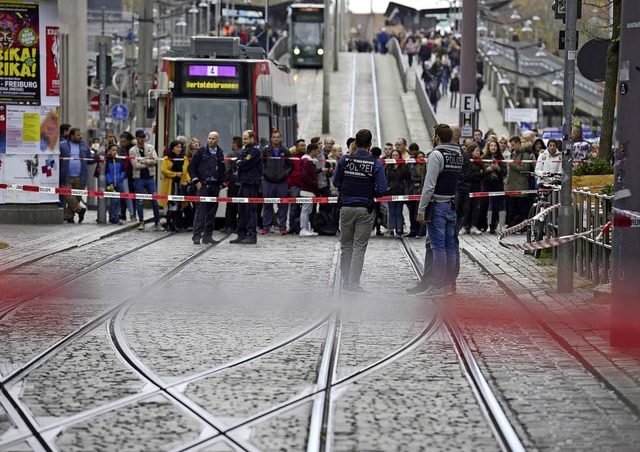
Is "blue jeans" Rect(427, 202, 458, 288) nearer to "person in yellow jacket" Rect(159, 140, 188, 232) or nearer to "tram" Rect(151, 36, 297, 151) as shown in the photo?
→ "person in yellow jacket" Rect(159, 140, 188, 232)

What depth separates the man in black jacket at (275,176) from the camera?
2522cm

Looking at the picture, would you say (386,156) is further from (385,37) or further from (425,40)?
(385,37)

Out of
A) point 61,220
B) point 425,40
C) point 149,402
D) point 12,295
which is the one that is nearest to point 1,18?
point 61,220

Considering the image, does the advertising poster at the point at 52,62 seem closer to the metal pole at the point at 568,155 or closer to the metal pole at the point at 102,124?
the metal pole at the point at 102,124

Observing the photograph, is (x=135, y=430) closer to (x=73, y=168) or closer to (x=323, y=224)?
(x=323, y=224)

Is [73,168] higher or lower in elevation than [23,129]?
lower

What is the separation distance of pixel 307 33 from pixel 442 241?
202 ft

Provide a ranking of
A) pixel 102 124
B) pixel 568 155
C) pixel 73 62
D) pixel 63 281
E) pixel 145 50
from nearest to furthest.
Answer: pixel 568 155
pixel 63 281
pixel 102 124
pixel 145 50
pixel 73 62

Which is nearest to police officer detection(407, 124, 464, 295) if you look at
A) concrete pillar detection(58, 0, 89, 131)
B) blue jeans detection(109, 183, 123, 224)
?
blue jeans detection(109, 183, 123, 224)

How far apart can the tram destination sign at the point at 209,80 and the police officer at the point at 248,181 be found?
16.6 ft

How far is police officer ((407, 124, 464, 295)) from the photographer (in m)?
15.0

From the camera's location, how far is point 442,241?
15.2m

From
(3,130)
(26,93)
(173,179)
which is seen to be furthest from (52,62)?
(173,179)

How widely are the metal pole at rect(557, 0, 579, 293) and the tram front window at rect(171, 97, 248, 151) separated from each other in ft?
43.3
